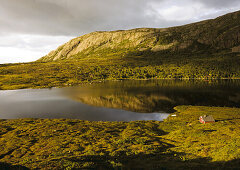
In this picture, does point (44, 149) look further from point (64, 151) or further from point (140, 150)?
point (140, 150)

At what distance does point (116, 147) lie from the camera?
4022 centimetres

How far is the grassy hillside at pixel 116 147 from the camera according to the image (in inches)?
1065

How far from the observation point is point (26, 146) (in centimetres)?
4456

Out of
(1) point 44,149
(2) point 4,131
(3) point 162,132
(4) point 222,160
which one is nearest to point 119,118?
(3) point 162,132

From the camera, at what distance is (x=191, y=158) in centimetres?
2892

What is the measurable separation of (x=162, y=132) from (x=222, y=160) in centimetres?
3006

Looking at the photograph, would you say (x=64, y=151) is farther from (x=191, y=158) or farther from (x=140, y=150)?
(x=191, y=158)

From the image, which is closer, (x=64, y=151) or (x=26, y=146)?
(x=64, y=151)

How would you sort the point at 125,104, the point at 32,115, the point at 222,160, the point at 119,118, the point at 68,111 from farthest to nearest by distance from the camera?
1. the point at 125,104
2. the point at 68,111
3. the point at 32,115
4. the point at 119,118
5. the point at 222,160

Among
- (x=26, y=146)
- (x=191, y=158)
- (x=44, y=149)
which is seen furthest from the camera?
(x=26, y=146)

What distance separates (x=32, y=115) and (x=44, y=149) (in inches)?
2108

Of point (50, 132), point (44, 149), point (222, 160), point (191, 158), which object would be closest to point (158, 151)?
point (191, 158)

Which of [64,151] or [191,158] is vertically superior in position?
[191,158]

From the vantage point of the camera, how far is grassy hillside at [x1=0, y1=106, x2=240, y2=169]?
1065 inches
